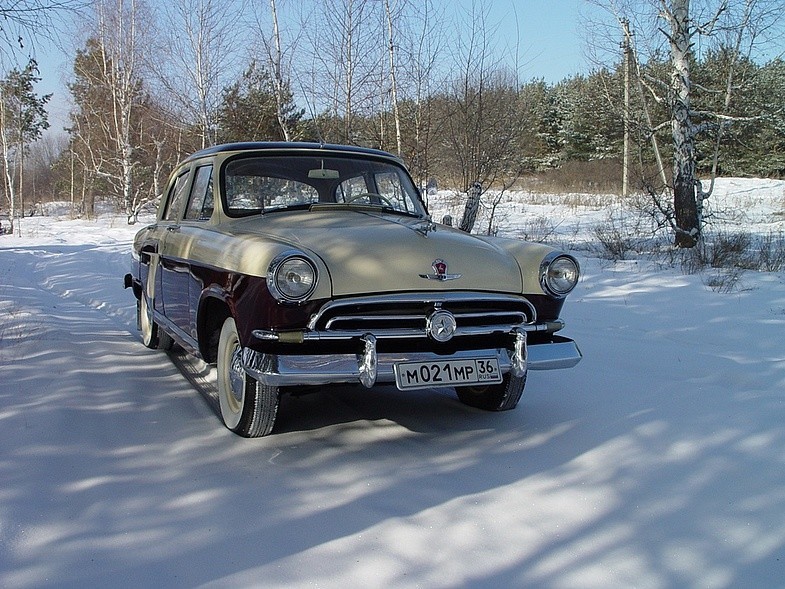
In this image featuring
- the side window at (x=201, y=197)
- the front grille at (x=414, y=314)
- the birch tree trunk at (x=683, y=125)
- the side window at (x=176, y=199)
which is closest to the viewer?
the front grille at (x=414, y=314)

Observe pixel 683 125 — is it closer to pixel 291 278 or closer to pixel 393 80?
pixel 393 80

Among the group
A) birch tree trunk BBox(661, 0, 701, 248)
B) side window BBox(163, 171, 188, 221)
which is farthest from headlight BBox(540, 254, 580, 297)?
birch tree trunk BBox(661, 0, 701, 248)

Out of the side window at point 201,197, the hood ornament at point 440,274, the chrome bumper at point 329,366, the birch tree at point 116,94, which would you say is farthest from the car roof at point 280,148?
the birch tree at point 116,94

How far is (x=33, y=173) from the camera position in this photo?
5497 centimetres

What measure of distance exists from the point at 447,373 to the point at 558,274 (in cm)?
95

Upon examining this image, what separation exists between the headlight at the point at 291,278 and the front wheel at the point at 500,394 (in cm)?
142

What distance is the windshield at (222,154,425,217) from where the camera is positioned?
4.64m

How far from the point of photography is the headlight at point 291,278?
10.8 ft

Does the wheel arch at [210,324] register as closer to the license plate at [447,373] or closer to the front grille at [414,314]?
the front grille at [414,314]

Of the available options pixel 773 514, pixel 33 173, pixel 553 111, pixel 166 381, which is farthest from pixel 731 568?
pixel 33 173

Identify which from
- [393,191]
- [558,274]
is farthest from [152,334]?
[558,274]

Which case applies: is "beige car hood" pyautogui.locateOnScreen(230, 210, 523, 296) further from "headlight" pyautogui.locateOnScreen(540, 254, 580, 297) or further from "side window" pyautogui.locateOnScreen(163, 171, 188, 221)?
"side window" pyautogui.locateOnScreen(163, 171, 188, 221)

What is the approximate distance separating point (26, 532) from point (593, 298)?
6801 mm

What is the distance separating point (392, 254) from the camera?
3590 mm
